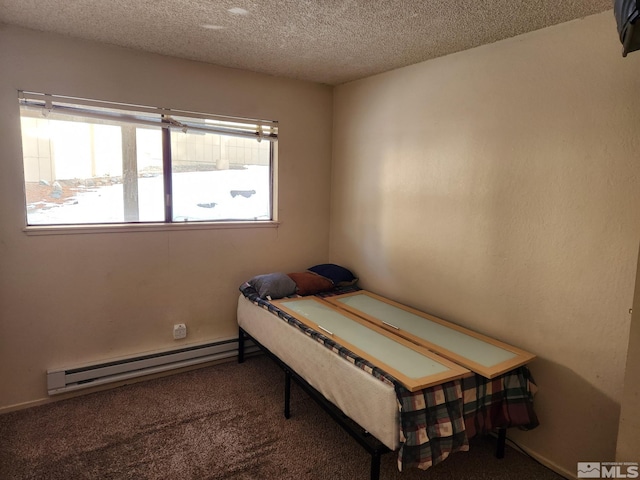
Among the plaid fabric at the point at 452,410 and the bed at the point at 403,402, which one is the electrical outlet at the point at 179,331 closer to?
the bed at the point at 403,402

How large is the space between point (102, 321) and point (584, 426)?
9.56ft

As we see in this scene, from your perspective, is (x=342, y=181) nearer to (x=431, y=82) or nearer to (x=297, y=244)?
(x=297, y=244)

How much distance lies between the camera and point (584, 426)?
75.0 inches

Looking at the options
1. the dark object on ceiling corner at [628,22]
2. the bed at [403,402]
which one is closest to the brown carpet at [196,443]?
the bed at [403,402]

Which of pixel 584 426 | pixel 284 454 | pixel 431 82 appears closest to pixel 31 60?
pixel 431 82

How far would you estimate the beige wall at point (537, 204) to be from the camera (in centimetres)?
178

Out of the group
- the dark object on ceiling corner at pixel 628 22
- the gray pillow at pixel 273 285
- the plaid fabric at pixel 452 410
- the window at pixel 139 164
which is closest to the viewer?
the dark object on ceiling corner at pixel 628 22

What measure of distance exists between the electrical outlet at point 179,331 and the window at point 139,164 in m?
0.80

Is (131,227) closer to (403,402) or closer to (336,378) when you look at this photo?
(336,378)

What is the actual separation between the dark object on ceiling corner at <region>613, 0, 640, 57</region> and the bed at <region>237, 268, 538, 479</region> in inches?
55.1

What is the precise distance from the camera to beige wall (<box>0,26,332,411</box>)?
2311mm

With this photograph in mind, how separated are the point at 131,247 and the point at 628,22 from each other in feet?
9.10

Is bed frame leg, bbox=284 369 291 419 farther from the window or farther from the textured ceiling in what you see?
the textured ceiling

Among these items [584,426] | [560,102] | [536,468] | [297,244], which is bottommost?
[536,468]
